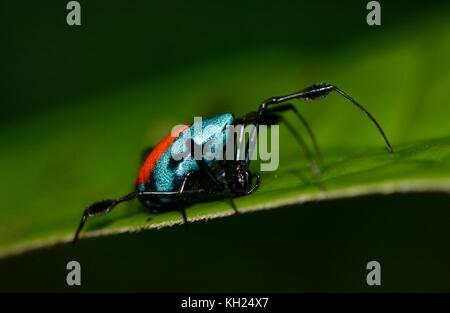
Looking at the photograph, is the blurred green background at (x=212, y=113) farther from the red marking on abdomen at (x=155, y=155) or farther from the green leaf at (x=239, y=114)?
the red marking on abdomen at (x=155, y=155)

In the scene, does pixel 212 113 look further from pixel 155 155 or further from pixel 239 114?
pixel 155 155

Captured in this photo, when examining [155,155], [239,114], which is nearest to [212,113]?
[239,114]

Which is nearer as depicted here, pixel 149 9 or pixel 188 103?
pixel 188 103

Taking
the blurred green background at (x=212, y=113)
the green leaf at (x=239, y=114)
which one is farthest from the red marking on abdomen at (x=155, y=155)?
the blurred green background at (x=212, y=113)

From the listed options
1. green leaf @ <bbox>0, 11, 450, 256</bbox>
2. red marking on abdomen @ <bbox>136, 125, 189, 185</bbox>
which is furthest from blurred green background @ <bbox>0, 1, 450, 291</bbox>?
red marking on abdomen @ <bbox>136, 125, 189, 185</bbox>

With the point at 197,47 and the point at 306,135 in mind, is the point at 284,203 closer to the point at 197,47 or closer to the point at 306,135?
the point at 306,135

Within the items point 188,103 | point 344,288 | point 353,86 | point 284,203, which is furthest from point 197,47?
point 284,203
